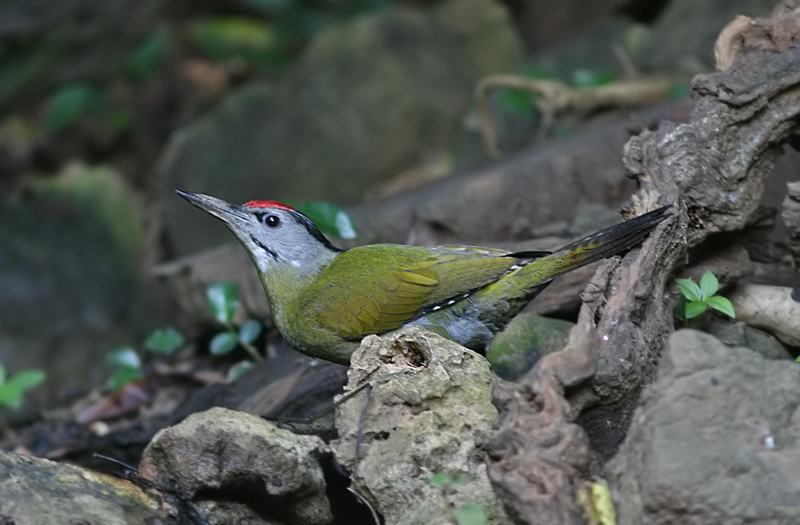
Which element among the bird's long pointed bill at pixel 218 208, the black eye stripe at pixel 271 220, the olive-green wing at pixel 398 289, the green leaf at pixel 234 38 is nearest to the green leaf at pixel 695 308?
the olive-green wing at pixel 398 289

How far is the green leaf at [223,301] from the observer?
185 inches

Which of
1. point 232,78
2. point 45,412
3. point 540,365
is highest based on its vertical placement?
point 540,365

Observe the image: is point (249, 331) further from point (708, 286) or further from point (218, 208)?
point (708, 286)

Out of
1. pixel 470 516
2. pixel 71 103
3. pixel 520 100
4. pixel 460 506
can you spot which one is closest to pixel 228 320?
pixel 460 506

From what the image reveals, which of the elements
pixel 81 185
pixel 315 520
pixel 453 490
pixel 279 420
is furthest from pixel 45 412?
pixel 453 490

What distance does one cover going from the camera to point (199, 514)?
9.48 ft

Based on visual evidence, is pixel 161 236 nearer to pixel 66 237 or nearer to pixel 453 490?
pixel 66 237

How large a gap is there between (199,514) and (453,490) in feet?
2.80

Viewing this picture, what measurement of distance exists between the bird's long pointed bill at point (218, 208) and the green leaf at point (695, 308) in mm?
2003

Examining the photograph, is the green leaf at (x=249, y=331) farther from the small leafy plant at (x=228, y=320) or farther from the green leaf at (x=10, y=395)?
the green leaf at (x=10, y=395)

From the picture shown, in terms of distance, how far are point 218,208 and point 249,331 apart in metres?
0.97

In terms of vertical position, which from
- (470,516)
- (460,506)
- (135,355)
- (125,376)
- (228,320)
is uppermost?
(470,516)

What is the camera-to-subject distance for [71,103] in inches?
310

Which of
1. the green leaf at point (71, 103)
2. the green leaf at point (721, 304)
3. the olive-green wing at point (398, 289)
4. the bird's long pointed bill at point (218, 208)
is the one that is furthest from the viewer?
the green leaf at point (71, 103)
